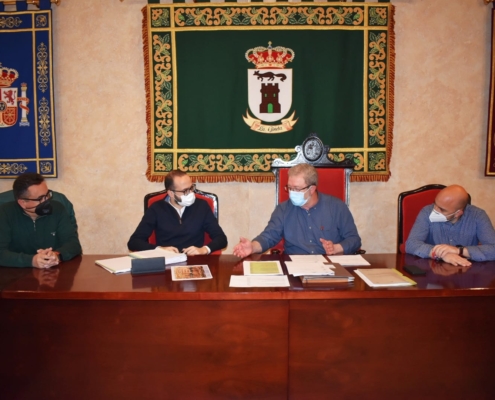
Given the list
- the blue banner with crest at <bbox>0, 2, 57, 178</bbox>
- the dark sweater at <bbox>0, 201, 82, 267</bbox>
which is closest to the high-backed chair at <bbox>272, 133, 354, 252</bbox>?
the dark sweater at <bbox>0, 201, 82, 267</bbox>

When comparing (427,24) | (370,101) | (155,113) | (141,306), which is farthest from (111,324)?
(427,24)

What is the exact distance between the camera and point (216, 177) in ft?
11.8

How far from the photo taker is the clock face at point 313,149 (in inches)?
125

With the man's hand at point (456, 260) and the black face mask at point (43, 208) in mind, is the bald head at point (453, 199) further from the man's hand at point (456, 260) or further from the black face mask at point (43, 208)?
the black face mask at point (43, 208)

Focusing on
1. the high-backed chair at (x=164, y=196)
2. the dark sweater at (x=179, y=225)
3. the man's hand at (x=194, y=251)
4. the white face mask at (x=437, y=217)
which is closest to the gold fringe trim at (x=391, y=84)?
the white face mask at (x=437, y=217)

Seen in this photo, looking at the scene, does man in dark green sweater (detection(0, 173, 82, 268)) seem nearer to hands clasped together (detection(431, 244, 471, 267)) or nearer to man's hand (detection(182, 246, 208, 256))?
man's hand (detection(182, 246, 208, 256))

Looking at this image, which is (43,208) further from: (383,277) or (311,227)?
(383,277)

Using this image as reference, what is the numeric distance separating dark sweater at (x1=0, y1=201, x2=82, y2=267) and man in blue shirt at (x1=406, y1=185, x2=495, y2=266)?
2.10 m

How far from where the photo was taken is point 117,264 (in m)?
2.12

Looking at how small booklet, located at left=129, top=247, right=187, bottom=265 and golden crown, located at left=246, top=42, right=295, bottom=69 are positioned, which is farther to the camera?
golden crown, located at left=246, top=42, right=295, bottom=69

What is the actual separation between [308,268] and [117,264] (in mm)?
1024

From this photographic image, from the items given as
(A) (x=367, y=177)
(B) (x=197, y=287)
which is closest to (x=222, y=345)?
(B) (x=197, y=287)

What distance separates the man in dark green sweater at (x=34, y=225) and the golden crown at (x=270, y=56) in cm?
206

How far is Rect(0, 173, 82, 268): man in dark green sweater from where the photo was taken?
230 centimetres
